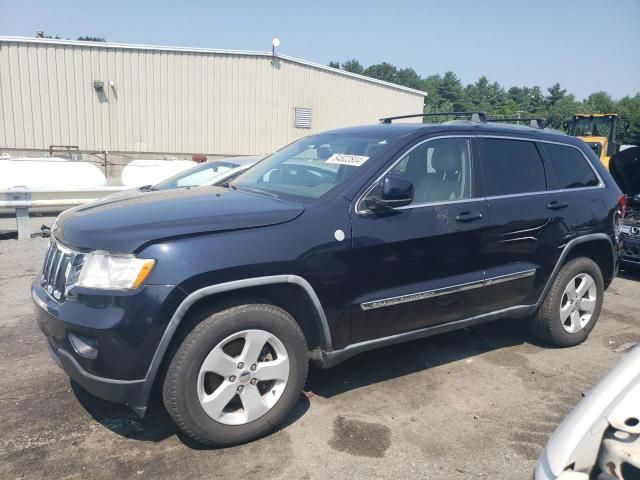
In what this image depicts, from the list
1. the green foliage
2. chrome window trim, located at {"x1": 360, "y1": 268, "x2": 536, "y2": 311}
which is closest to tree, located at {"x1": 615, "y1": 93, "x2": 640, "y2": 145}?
the green foliage

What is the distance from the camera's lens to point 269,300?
3.13 m

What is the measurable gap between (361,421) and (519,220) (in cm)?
194

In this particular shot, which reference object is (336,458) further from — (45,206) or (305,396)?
(45,206)

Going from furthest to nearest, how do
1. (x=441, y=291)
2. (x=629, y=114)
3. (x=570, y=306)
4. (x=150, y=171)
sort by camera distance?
(x=629, y=114) < (x=150, y=171) < (x=570, y=306) < (x=441, y=291)

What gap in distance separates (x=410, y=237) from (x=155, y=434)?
6.51 feet

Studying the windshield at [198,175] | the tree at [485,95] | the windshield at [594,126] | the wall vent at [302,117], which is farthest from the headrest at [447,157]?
the tree at [485,95]

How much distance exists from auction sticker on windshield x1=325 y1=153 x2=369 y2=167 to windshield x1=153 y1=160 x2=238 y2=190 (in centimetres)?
376

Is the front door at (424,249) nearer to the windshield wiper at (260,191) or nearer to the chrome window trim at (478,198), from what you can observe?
the chrome window trim at (478,198)

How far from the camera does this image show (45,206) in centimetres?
843

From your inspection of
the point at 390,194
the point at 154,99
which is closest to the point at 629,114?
the point at 154,99

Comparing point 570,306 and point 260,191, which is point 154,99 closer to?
point 260,191

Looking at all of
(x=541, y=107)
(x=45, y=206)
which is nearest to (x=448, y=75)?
(x=541, y=107)

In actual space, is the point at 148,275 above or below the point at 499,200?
below

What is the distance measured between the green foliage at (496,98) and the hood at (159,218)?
8217cm
